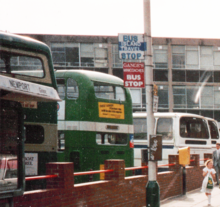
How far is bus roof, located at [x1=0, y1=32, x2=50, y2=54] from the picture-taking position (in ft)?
32.2

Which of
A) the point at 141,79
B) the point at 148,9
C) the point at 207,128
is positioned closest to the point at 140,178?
the point at 141,79

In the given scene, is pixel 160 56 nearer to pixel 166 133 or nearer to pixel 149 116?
pixel 166 133

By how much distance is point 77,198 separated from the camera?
357 inches

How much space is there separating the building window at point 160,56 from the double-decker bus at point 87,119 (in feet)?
99.2

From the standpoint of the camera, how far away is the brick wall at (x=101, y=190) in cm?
805

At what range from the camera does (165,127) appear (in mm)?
21312

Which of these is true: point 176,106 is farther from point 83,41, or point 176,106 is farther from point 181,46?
point 83,41

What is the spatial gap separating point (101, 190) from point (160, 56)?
1445 inches

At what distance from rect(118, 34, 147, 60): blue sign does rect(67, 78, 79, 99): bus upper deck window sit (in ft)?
14.3

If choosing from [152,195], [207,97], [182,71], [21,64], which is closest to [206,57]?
[182,71]

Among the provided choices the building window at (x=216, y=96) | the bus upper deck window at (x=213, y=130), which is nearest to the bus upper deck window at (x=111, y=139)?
the bus upper deck window at (x=213, y=130)

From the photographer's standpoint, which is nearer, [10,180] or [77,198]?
[10,180]

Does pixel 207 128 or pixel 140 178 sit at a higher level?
pixel 207 128

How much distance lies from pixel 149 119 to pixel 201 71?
3651 cm
